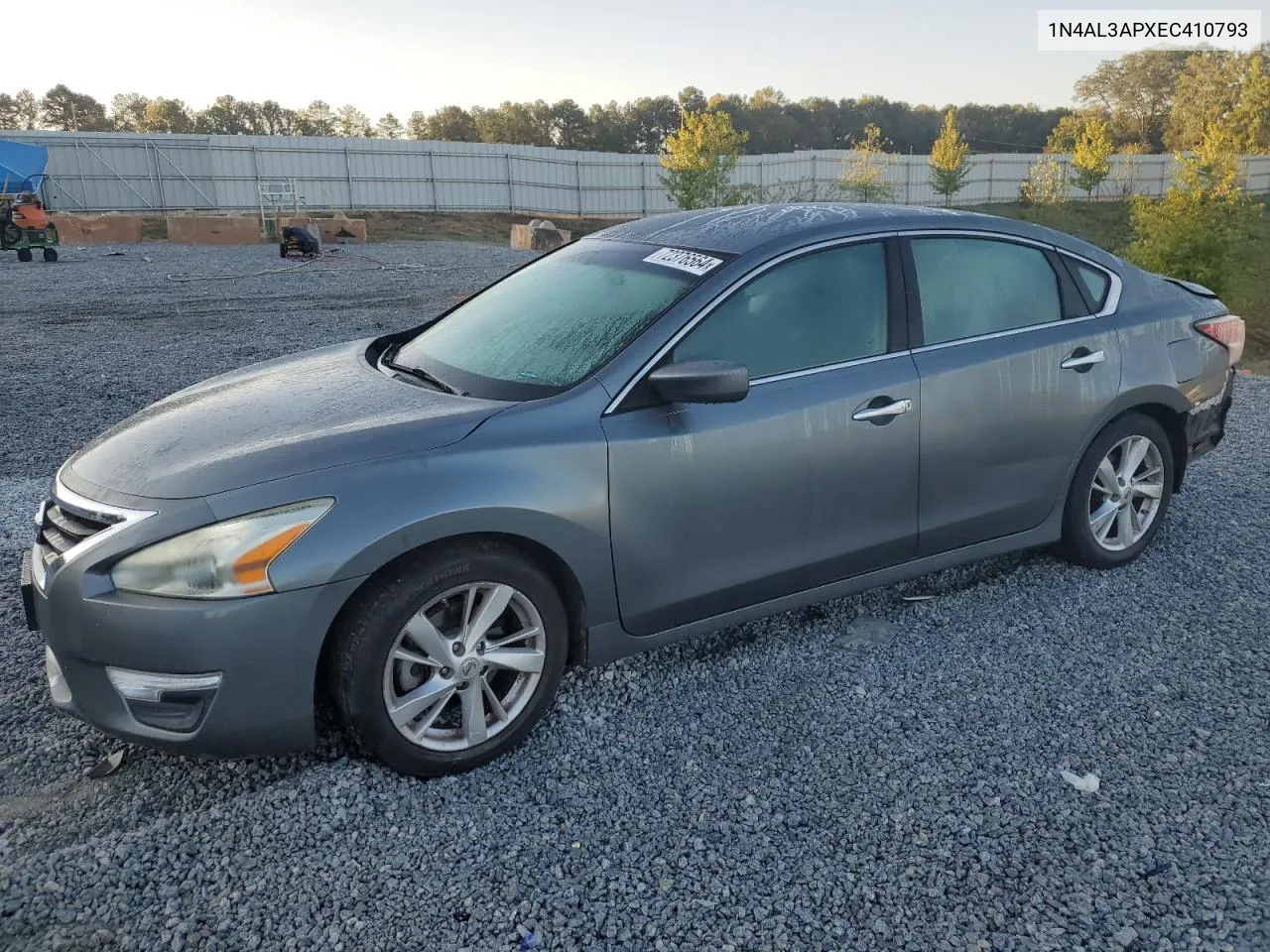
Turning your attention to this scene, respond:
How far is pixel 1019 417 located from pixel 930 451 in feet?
1.70

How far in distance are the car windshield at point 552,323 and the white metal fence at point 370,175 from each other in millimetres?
33864

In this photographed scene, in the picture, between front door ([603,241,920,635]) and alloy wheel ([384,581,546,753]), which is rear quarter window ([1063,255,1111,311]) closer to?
front door ([603,241,920,635])

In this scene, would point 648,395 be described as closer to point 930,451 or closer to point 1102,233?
point 930,451

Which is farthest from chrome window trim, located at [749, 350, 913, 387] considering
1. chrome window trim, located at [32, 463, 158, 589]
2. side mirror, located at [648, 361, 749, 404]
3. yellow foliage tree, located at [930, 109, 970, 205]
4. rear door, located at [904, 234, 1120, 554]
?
yellow foliage tree, located at [930, 109, 970, 205]

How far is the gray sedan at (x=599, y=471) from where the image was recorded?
2650 mm

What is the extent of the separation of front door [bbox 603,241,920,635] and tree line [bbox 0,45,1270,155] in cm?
5392

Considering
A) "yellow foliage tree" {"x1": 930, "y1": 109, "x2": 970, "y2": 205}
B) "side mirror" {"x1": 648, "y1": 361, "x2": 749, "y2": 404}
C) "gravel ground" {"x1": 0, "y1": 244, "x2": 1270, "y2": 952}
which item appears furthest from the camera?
"yellow foliage tree" {"x1": 930, "y1": 109, "x2": 970, "y2": 205}

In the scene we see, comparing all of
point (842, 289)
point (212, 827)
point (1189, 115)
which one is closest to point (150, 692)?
point (212, 827)

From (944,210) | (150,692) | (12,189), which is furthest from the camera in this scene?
(12,189)

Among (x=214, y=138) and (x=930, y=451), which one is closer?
(x=930, y=451)

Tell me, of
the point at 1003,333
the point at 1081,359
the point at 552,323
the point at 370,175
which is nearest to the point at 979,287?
the point at 1003,333

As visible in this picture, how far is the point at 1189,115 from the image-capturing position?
248 ft

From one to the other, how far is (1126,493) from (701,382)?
8.21 feet

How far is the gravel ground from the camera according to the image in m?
2.38
